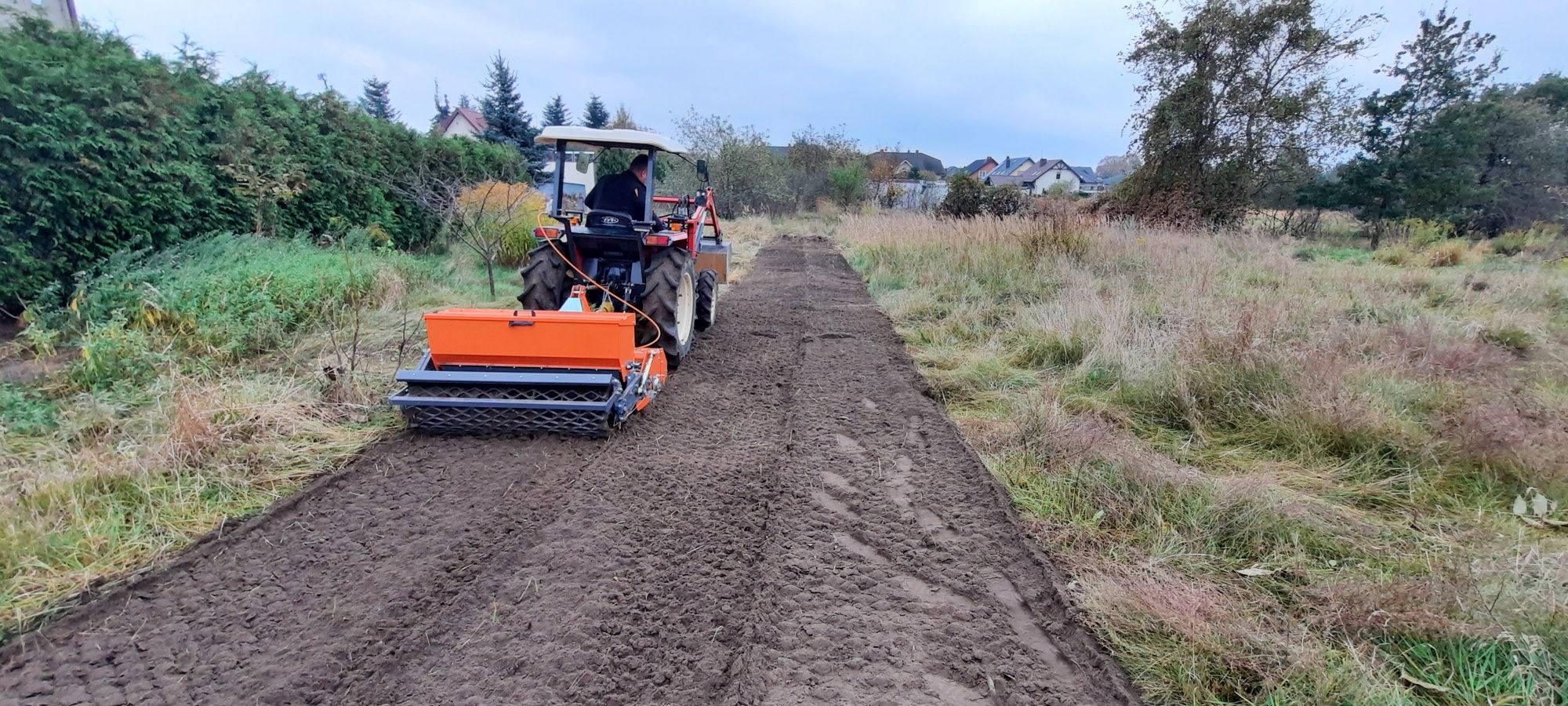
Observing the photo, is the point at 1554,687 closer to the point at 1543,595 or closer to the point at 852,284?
the point at 1543,595

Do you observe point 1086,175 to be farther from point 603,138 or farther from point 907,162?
point 603,138

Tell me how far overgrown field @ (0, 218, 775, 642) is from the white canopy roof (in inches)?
78.3

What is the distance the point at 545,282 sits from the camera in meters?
5.16

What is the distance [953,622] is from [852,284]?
338 inches

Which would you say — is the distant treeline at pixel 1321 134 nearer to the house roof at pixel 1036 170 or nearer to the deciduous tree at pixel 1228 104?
the deciduous tree at pixel 1228 104

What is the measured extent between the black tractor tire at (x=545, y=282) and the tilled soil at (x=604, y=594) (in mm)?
1685

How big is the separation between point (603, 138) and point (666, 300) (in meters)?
1.51

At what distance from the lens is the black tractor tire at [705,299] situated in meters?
6.54

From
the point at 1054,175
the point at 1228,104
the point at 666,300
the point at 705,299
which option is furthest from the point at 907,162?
the point at 666,300

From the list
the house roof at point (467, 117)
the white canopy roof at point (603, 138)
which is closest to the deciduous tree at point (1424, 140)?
the white canopy roof at point (603, 138)

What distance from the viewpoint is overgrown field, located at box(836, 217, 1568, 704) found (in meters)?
2.02

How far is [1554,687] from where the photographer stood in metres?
1.79

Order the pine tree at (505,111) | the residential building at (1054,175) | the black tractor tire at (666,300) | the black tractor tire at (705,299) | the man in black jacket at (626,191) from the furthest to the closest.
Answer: the residential building at (1054,175), the pine tree at (505,111), the black tractor tire at (705,299), the man in black jacket at (626,191), the black tractor tire at (666,300)

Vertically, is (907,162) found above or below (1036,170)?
below
